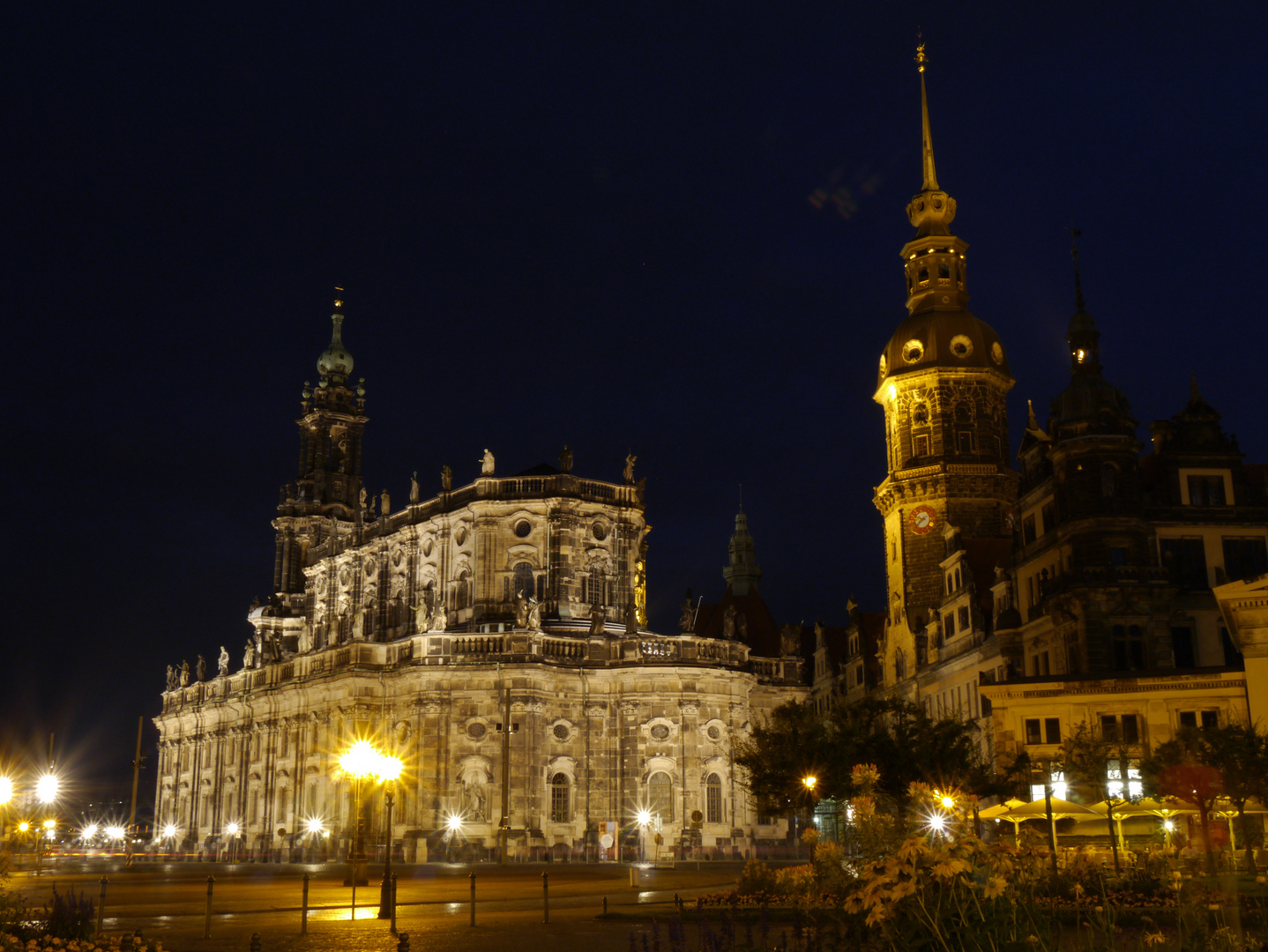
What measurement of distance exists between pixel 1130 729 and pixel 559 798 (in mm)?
30461

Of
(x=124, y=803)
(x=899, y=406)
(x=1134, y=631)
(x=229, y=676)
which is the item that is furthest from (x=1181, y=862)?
(x=124, y=803)

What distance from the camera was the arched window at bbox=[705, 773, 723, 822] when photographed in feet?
211

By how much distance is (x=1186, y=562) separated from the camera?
47.6m

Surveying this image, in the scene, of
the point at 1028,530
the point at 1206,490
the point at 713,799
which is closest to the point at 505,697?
the point at 713,799

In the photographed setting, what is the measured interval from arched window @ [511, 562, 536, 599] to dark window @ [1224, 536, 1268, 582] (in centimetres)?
3607

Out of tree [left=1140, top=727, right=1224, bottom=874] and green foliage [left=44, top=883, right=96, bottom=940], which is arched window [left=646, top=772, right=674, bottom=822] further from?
green foliage [left=44, top=883, right=96, bottom=940]

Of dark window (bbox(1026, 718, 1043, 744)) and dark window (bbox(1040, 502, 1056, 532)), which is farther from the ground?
dark window (bbox(1040, 502, 1056, 532))

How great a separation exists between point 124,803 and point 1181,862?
190 metres

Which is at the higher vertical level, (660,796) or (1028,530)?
(1028,530)

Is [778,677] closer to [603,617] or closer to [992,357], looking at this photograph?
[603,617]

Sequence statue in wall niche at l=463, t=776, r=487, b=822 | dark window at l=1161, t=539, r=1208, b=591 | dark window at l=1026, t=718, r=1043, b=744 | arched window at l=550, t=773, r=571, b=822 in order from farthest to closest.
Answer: arched window at l=550, t=773, r=571, b=822, statue in wall niche at l=463, t=776, r=487, b=822, dark window at l=1161, t=539, r=1208, b=591, dark window at l=1026, t=718, r=1043, b=744

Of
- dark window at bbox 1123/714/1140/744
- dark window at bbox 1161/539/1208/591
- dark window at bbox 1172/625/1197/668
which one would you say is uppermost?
dark window at bbox 1161/539/1208/591

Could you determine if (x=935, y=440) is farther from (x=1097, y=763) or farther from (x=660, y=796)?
(x=1097, y=763)

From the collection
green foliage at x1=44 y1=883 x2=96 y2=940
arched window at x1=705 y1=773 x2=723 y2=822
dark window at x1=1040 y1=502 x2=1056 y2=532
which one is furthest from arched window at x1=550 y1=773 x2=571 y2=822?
green foliage at x1=44 y1=883 x2=96 y2=940
